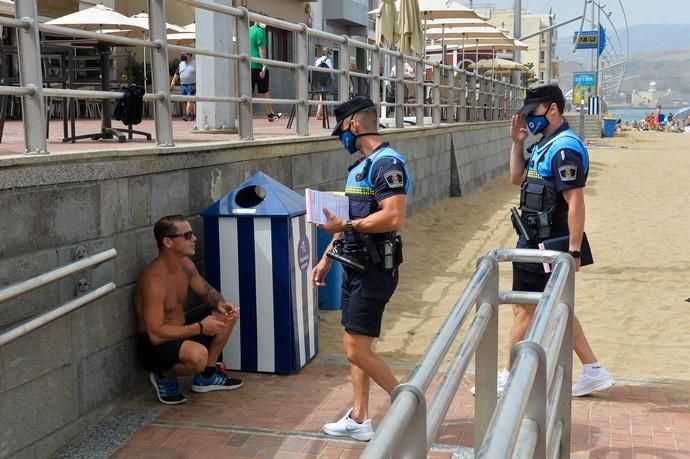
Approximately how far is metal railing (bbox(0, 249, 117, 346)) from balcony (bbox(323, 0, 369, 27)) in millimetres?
28109

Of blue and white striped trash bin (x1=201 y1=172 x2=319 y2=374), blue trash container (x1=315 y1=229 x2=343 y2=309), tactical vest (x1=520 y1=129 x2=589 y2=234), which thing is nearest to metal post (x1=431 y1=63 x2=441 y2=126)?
blue trash container (x1=315 y1=229 x2=343 y2=309)

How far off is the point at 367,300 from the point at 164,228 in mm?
1425

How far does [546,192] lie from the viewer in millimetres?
5211

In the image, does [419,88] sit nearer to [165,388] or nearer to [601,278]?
[601,278]

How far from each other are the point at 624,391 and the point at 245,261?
102 inches

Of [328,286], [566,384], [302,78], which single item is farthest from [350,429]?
[302,78]

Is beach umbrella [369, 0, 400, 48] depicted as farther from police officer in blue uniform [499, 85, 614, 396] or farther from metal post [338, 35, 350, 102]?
police officer in blue uniform [499, 85, 614, 396]

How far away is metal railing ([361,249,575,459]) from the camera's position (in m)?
1.78

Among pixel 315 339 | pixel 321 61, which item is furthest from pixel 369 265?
pixel 321 61

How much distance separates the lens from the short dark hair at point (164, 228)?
5.38 m

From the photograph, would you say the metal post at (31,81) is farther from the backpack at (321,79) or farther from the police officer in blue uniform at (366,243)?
the backpack at (321,79)

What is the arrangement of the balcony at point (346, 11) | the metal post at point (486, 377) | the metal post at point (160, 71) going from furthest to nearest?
the balcony at point (346, 11) → the metal post at point (160, 71) → the metal post at point (486, 377)

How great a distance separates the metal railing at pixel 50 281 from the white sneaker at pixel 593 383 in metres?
2.87

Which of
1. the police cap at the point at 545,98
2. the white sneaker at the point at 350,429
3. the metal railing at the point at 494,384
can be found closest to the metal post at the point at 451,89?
the police cap at the point at 545,98
